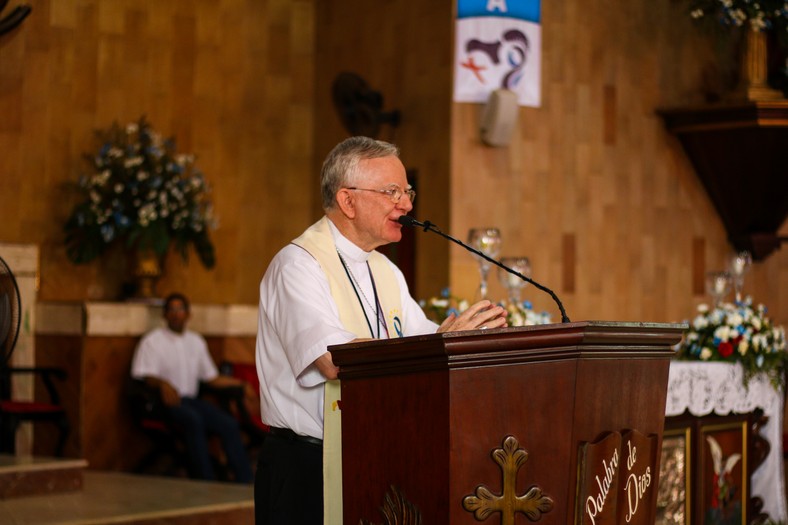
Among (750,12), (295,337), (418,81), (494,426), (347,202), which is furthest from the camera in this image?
(418,81)

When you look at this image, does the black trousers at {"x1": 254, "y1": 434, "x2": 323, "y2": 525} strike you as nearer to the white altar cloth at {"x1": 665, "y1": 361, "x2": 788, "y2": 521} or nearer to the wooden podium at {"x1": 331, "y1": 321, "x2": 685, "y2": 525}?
the wooden podium at {"x1": 331, "y1": 321, "x2": 685, "y2": 525}

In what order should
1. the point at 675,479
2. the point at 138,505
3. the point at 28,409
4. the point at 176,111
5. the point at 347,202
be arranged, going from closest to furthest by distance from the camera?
the point at 347,202
the point at 675,479
the point at 138,505
the point at 28,409
the point at 176,111

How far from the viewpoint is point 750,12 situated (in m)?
7.05

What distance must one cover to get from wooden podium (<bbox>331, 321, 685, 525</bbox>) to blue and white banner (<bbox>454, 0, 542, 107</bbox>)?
4686mm

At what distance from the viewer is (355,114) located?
7465 mm

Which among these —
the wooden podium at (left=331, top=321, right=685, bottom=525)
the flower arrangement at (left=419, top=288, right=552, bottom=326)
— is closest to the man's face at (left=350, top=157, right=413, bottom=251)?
the wooden podium at (left=331, top=321, right=685, bottom=525)

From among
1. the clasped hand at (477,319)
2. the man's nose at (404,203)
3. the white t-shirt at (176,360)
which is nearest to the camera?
the clasped hand at (477,319)

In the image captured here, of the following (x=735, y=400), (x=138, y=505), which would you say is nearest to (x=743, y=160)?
(x=735, y=400)

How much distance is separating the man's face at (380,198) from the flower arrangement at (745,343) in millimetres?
3019

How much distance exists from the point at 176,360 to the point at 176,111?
203 cm

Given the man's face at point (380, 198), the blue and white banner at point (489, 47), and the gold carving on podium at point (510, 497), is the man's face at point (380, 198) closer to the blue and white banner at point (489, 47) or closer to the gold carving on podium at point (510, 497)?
the gold carving on podium at point (510, 497)

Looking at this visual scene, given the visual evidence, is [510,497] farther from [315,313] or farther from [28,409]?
[28,409]

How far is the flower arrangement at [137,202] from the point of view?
289 inches

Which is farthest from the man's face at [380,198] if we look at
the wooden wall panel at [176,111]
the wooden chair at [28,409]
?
the wooden wall panel at [176,111]
